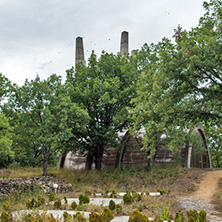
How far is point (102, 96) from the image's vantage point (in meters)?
17.5

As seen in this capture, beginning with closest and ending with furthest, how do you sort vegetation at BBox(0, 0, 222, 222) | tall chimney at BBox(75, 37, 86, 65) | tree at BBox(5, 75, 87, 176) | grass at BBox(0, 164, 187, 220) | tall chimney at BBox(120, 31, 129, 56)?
1. vegetation at BBox(0, 0, 222, 222)
2. grass at BBox(0, 164, 187, 220)
3. tree at BBox(5, 75, 87, 176)
4. tall chimney at BBox(75, 37, 86, 65)
5. tall chimney at BBox(120, 31, 129, 56)

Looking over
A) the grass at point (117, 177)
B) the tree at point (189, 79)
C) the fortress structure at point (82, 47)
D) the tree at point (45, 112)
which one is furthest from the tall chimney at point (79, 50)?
the tree at point (189, 79)

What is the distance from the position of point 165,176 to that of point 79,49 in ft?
64.5

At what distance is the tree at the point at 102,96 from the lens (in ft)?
60.1

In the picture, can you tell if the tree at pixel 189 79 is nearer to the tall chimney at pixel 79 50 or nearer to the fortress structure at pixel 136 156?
the fortress structure at pixel 136 156

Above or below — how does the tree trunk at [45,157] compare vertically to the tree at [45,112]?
below

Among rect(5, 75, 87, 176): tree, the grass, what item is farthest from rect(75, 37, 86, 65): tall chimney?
the grass

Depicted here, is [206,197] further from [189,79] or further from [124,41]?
[124,41]

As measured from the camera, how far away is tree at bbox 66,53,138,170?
18.3 m

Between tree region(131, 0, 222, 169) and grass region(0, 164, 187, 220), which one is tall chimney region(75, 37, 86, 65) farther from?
tree region(131, 0, 222, 169)

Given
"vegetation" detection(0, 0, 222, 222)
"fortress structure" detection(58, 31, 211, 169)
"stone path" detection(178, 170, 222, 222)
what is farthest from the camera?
"fortress structure" detection(58, 31, 211, 169)

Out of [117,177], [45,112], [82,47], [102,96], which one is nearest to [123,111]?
[102,96]

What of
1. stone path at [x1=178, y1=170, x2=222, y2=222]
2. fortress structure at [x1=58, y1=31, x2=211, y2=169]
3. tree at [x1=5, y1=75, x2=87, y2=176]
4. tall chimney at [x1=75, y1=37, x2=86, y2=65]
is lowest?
stone path at [x1=178, y1=170, x2=222, y2=222]

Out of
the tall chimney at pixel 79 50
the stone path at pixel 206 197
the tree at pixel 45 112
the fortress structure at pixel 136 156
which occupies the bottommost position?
the stone path at pixel 206 197
